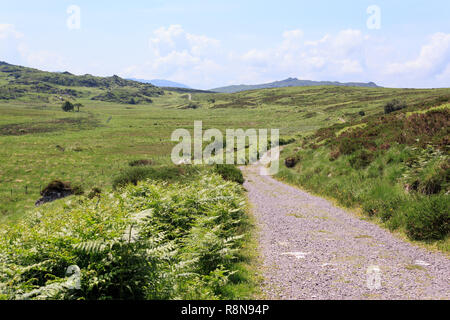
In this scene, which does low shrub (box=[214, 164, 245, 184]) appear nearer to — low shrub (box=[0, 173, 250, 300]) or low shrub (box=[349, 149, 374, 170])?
low shrub (box=[349, 149, 374, 170])

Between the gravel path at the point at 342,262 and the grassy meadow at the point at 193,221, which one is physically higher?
the grassy meadow at the point at 193,221

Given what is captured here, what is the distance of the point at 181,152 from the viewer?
61.3 m

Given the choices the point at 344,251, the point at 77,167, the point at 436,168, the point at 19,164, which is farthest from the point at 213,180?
the point at 19,164

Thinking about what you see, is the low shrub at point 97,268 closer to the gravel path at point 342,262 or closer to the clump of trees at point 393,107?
the gravel path at point 342,262

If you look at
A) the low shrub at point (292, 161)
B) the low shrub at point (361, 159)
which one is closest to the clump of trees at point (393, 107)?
the low shrub at point (292, 161)

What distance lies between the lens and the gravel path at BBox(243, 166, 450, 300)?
635 centimetres

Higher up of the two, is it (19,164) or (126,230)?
(126,230)

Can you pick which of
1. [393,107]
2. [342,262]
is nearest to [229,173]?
[342,262]

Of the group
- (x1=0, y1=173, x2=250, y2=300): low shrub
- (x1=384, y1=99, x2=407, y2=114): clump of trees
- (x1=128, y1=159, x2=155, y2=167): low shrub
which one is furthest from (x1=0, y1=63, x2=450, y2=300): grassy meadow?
(x1=384, y1=99, x2=407, y2=114): clump of trees

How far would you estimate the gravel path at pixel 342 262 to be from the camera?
635 centimetres

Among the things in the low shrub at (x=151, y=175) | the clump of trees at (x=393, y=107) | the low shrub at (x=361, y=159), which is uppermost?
the clump of trees at (x=393, y=107)
